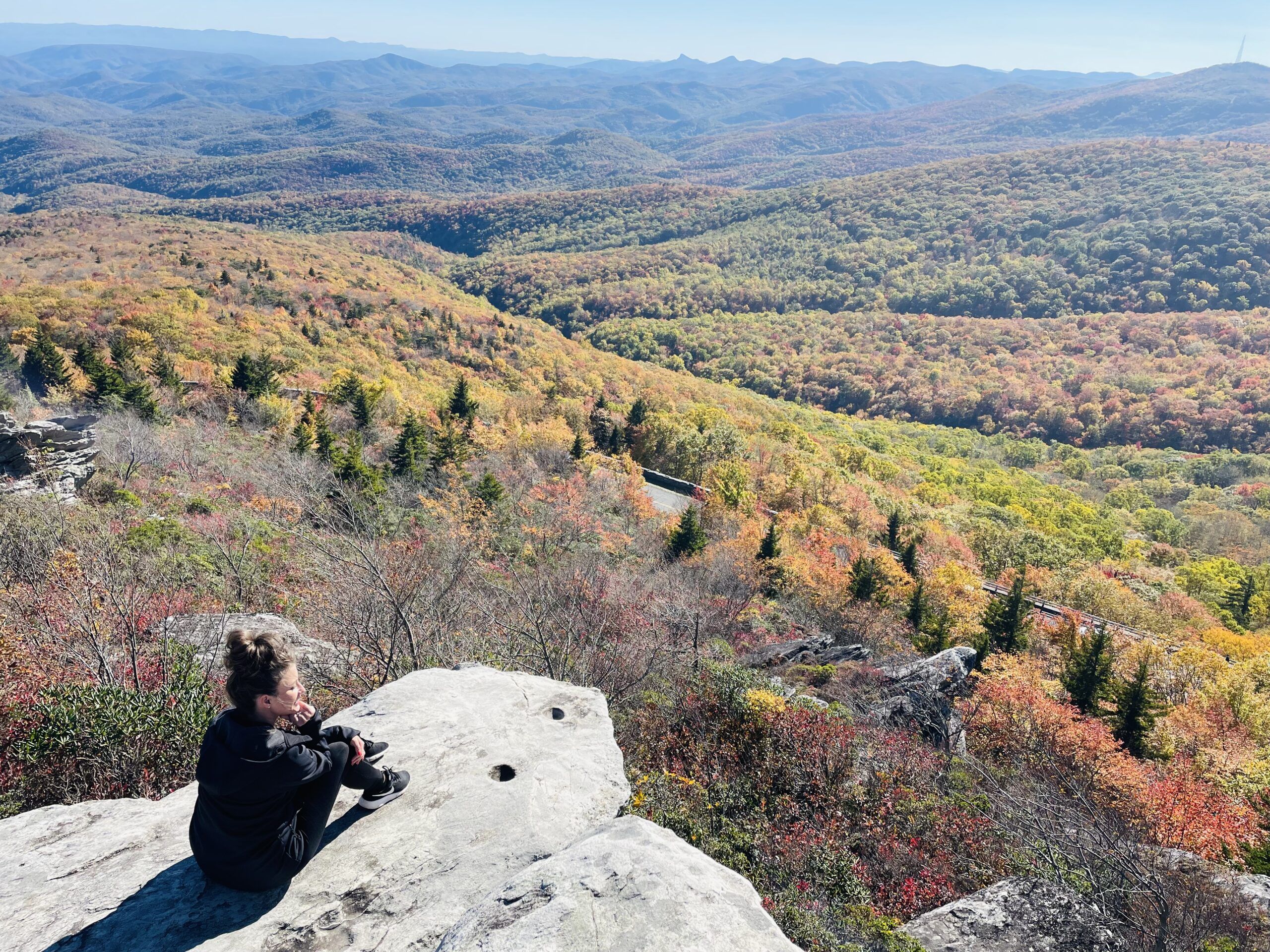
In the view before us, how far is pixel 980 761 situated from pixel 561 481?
22.3 metres

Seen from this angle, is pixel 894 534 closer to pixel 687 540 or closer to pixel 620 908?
pixel 687 540

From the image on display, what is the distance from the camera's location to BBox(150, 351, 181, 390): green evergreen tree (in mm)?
32250

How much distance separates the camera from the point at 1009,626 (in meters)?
26.5

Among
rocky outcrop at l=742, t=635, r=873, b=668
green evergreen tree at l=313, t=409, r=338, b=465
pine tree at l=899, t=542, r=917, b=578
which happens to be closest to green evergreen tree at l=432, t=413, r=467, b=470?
green evergreen tree at l=313, t=409, r=338, b=465

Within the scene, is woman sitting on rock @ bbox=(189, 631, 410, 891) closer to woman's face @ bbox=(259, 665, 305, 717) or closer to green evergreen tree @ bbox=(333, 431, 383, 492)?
woman's face @ bbox=(259, 665, 305, 717)

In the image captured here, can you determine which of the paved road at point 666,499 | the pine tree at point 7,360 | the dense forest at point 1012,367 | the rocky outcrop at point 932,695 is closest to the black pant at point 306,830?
the rocky outcrop at point 932,695

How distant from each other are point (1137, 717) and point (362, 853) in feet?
80.0

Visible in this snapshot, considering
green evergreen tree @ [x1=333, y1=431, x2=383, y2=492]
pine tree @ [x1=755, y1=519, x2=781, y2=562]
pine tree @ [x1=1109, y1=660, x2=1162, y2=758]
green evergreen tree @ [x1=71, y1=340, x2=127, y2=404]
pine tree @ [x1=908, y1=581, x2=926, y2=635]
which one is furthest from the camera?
pine tree @ [x1=755, y1=519, x2=781, y2=562]

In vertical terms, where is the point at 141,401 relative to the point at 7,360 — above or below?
below

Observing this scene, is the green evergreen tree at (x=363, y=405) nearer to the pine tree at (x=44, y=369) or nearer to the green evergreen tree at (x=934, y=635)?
the pine tree at (x=44, y=369)

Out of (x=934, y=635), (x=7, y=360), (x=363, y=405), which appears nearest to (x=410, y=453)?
(x=363, y=405)

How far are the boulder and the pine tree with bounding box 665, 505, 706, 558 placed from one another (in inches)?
1025

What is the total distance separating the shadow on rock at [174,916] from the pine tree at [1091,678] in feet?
81.1

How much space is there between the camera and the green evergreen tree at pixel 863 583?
30.2 meters
